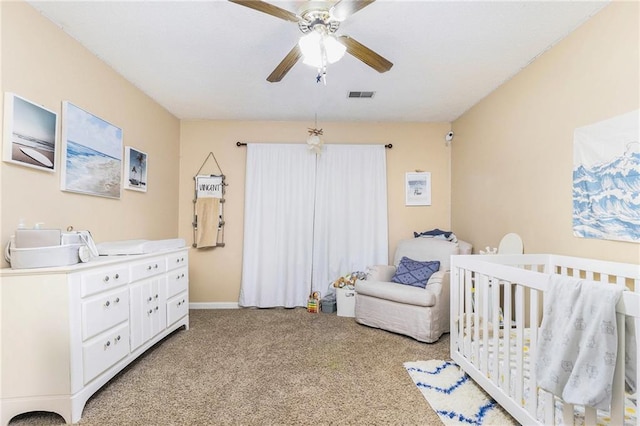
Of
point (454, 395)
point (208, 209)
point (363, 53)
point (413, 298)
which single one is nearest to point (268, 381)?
point (454, 395)

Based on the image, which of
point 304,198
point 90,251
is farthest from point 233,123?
point 90,251

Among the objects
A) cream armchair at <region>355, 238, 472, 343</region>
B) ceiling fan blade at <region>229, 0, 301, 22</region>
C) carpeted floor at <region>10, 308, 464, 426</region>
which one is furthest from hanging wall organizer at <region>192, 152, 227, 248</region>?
ceiling fan blade at <region>229, 0, 301, 22</region>

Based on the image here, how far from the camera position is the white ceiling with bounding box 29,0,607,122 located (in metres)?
1.86

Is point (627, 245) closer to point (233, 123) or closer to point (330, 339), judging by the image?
point (330, 339)

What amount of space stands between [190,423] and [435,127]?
153 inches

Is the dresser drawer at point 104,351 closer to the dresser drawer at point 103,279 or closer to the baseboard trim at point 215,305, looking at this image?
the dresser drawer at point 103,279

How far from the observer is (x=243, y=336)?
9.52 feet

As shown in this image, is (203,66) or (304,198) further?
(304,198)

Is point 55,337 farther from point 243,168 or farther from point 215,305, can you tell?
point 243,168

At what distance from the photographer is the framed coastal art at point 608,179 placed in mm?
1668

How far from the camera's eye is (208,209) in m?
3.85

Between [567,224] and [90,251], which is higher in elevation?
[567,224]

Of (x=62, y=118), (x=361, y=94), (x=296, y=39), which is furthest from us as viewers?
(x=361, y=94)

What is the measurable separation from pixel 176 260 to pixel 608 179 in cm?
321
